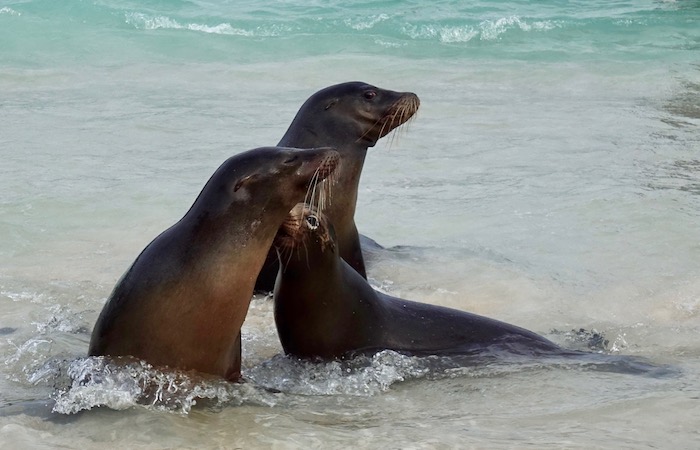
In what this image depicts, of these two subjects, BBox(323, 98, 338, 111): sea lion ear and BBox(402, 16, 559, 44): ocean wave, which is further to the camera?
BBox(402, 16, 559, 44): ocean wave

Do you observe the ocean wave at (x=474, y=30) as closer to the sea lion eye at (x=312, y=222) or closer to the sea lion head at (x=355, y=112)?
the sea lion head at (x=355, y=112)

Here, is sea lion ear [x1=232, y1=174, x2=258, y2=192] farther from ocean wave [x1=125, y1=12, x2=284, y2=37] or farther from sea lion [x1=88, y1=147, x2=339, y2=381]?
ocean wave [x1=125, y1=12, x2=284, y2=37]

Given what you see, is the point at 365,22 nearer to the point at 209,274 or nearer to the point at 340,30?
the point at 340,30

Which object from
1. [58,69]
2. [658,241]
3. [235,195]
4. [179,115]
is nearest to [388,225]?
[658,241]

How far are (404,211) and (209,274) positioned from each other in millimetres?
4297

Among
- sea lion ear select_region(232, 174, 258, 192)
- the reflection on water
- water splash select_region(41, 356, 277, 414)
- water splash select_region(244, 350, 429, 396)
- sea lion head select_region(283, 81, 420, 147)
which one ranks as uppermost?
sea lion head select_region(283, 81, 420, 147)

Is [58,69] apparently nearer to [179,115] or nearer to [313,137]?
[179,115]

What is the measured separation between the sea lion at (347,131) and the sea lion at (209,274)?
157 centimetres

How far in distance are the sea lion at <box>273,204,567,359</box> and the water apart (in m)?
0.14

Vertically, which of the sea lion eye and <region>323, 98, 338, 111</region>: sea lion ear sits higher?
<region>323, 98, 338, 111</region>: sea lion ear

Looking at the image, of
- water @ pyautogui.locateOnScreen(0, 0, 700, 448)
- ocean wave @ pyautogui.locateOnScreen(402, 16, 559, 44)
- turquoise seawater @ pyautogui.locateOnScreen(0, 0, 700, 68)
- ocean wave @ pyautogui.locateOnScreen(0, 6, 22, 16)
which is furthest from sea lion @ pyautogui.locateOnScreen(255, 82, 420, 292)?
ocean wave @ pyautogui.locateOnScreen(0, 6, 22, 16)

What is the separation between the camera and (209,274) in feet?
13.3

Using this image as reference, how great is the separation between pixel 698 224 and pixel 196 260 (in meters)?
4.49

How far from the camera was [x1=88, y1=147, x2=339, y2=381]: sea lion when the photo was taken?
4.03m
